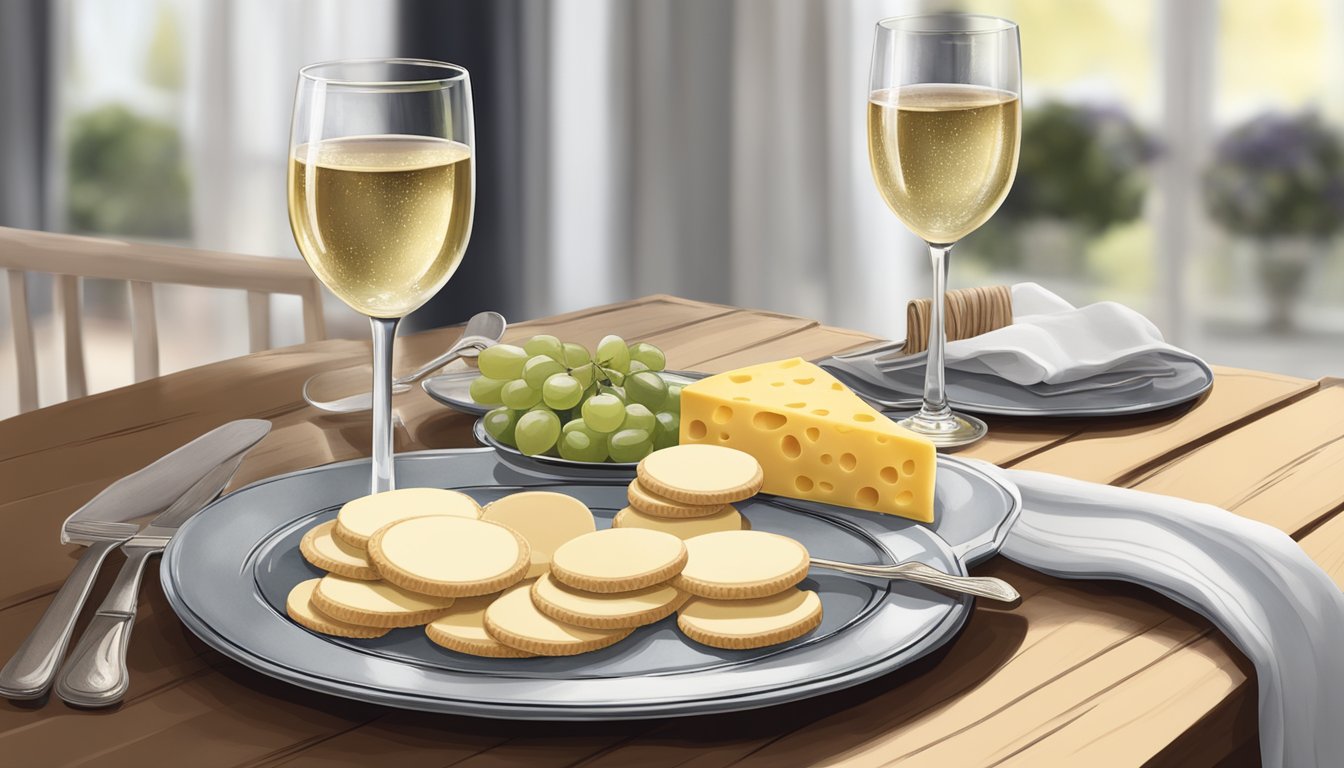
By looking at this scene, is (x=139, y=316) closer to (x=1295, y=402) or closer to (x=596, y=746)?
(x=596, y=746)

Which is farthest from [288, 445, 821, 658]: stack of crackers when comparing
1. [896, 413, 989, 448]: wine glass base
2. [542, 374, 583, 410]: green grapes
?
[896, 413, 989, 448]: wine glass base

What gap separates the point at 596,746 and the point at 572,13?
11.0ft

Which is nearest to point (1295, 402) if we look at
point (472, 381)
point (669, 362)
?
point (669, 362)

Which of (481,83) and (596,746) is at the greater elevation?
(481,83)

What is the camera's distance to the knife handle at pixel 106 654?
64 centimetres

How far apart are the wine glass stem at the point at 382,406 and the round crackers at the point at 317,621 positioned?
14 cm

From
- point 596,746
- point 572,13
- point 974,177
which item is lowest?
point 596,746

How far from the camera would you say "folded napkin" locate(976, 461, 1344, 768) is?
0.71 meters

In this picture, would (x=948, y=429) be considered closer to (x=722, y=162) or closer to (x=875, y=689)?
(x=875, y=689)

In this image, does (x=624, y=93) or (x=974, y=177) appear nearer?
(x=974, y=177)

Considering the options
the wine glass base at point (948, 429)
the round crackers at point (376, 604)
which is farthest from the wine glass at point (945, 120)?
the round crackers at point (376, 604)

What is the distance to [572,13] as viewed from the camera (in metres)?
3.74

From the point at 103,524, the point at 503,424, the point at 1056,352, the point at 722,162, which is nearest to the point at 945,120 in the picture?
the point at 1056,352

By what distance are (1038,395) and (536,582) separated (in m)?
0.60
